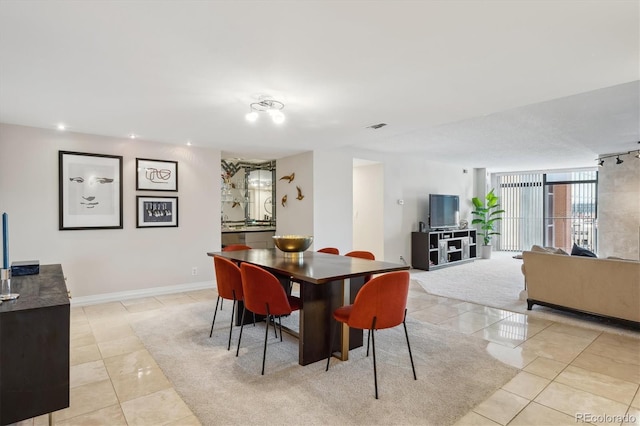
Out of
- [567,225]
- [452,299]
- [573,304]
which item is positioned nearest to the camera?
[573,304]

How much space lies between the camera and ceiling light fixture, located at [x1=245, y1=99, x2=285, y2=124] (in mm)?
3289

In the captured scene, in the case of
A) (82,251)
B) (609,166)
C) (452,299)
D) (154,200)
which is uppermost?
(609,166)

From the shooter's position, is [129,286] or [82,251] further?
[129,286]

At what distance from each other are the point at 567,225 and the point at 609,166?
2.81 meters

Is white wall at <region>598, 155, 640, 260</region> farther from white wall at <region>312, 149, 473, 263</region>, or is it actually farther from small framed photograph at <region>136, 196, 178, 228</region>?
small framed photograph at <region>136, 196, 178, 228</region>

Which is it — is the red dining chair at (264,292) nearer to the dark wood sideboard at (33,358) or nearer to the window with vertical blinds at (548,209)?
the dark wood sideboard at (33,358)

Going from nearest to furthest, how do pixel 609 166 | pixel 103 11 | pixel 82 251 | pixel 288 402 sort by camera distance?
pixel 103 11 → pixel 288 402 → pixel 82 251 → pixel 609 166

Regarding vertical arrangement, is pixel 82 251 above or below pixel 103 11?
below

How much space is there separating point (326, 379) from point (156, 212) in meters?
3.84

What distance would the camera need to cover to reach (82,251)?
4.68 m

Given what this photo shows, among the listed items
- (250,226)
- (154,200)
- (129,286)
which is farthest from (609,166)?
(129,286)

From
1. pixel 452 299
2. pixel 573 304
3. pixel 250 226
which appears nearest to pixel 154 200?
pixel 250 226

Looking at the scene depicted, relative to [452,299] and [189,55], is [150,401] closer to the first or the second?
[189,55]
